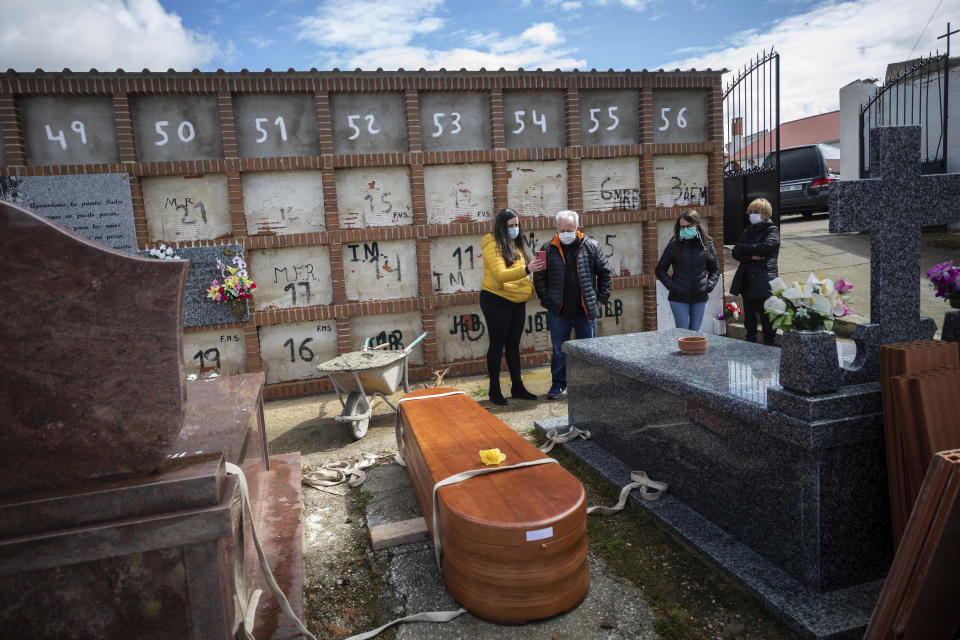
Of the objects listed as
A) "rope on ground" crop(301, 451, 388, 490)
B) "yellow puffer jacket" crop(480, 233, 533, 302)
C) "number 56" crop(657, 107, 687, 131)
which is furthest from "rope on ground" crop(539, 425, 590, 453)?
"number 56" crop(657, 107, 687, 131)

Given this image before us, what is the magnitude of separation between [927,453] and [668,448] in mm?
1438

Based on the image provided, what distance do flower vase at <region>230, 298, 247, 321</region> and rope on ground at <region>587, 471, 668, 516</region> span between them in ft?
15.1

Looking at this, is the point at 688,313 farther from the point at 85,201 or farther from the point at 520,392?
the point at 85,201

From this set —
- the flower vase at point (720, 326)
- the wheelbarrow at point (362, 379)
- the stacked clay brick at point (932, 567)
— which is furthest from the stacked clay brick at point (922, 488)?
the flower vase at point (720, 326)

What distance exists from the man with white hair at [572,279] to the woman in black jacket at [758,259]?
6.49 feet

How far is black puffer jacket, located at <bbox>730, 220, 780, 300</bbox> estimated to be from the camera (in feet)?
21.7

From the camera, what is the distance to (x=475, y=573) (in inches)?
104

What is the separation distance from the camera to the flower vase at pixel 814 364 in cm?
258

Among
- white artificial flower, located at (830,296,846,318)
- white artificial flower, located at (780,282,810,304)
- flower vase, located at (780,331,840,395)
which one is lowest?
flower vase, located at (780,331,840,395)

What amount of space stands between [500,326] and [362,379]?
141 cm

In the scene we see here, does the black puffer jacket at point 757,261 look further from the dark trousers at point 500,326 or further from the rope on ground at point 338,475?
the rope on ground at point 338,475

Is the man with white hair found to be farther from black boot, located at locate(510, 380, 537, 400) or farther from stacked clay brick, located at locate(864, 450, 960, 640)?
stacked clay brick, located at locate(864, 450, 960, 640)

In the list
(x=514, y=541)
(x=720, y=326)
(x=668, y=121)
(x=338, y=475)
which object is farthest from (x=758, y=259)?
(x=514, y=541)

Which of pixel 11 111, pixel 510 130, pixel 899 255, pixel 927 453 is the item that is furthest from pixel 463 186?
pixel 927 453
